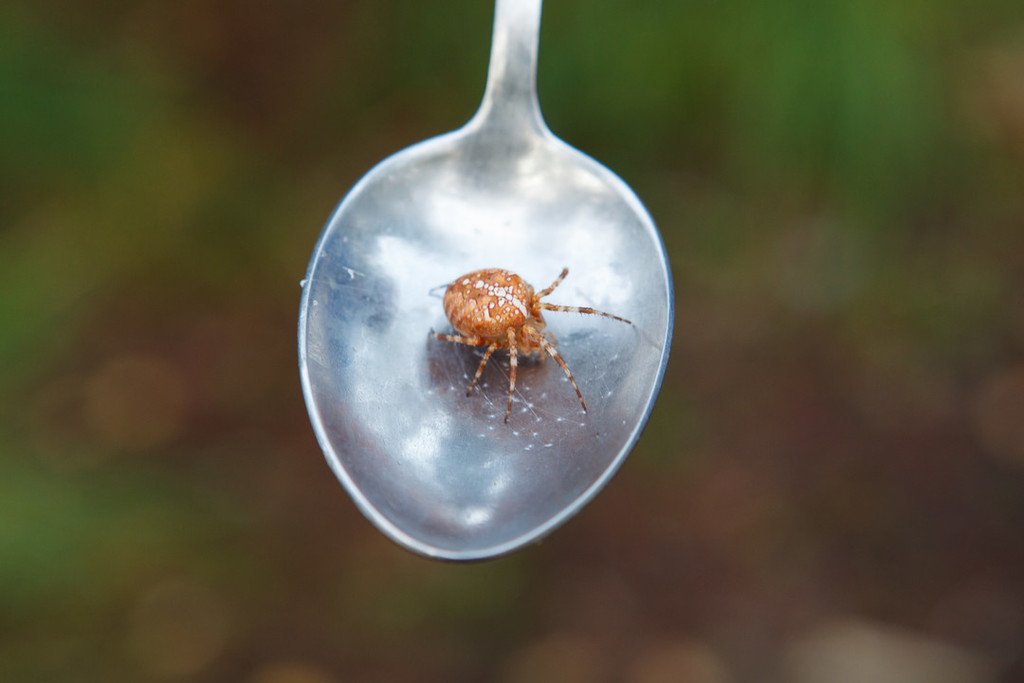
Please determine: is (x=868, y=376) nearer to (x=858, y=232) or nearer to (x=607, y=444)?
(x=858, y=232)

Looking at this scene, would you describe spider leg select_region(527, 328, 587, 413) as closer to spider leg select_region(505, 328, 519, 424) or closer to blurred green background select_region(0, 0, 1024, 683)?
spider leg select_region(505, 328, 519, 424)

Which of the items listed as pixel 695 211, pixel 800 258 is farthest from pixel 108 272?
pixel 800 258

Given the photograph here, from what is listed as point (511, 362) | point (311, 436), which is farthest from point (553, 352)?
point (311, 436)

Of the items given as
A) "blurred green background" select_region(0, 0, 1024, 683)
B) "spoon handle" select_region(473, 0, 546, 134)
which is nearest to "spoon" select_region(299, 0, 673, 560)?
"spoon handle" select_region(473, 0, 546, 134)

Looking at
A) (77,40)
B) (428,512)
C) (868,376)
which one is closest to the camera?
(428,512)

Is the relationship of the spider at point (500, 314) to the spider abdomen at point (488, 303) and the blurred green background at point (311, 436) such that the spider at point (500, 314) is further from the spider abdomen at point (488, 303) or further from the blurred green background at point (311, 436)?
the blurred green background at point (311, 436)

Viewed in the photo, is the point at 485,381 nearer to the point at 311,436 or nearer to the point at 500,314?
the point at 500,314

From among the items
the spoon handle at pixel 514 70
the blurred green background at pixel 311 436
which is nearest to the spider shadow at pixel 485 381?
the spoon handle at pixel 514 70
